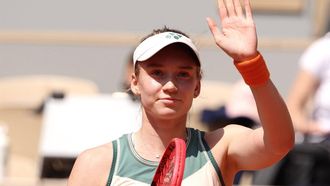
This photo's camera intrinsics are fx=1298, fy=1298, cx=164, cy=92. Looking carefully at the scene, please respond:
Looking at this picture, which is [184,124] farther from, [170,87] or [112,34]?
[112,34]

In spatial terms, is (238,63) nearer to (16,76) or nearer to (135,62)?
(135,62)

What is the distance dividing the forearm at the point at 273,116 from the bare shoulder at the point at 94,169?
0.54 metres

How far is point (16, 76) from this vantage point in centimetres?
1191

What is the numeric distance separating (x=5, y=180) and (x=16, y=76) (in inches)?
162

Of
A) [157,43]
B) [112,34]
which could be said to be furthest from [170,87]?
[112,34]

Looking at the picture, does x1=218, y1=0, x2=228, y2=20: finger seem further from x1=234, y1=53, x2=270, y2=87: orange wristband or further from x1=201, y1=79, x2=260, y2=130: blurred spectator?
x1=201, y1=79, x2=260, y2=130: blurred spectator

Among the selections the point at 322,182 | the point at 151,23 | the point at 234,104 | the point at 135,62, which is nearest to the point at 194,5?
the point at 151,23

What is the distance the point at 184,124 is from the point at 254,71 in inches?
14.4

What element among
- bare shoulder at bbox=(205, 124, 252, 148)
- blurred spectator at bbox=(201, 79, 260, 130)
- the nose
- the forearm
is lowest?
blurred spectator at bbox=(201, 79, 260, 130)

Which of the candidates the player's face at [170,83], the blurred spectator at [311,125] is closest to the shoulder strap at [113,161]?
the player's face at [170,83]

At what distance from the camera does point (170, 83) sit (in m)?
4.36

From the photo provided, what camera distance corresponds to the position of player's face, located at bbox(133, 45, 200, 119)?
14.3 feet

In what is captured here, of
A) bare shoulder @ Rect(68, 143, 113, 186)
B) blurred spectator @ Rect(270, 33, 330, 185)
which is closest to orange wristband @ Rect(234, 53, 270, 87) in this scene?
bare shoulder @ Rect(68, 143, 113, 186)

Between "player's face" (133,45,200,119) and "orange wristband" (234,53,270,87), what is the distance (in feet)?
0.67
